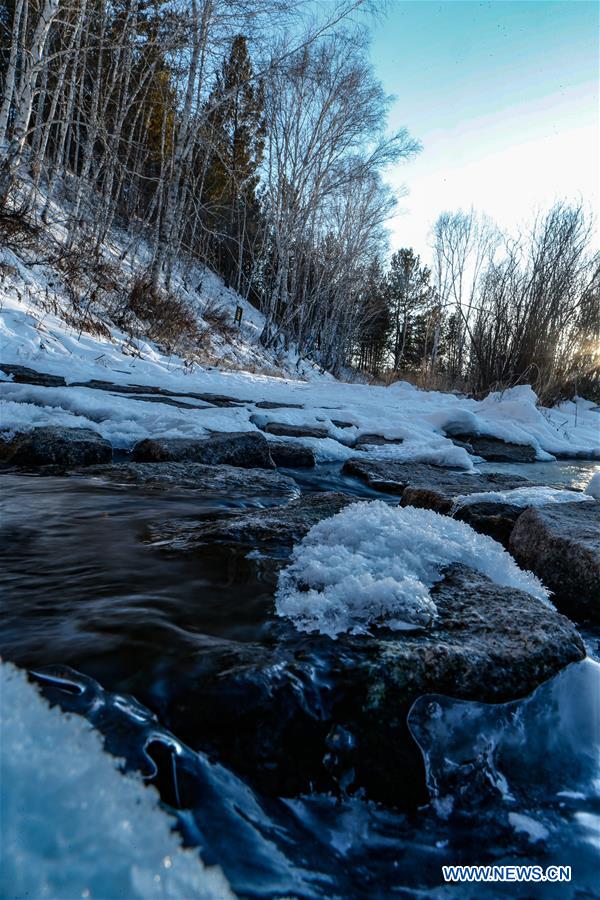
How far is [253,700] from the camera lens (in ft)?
2.79

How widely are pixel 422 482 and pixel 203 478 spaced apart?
1.42 metres

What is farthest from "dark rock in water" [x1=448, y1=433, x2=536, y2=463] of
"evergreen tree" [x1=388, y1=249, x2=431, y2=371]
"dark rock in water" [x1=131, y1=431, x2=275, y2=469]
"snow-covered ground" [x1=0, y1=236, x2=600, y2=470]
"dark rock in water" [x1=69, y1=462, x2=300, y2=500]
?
"evergreen tree" [x1=388, y1=249, x2=431, y2=371]

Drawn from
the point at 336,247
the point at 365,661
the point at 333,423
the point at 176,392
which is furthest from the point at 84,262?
the point at 336,247

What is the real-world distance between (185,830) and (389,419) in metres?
5.84

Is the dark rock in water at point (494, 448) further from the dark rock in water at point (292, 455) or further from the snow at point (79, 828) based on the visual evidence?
the snow at point (79, 828)

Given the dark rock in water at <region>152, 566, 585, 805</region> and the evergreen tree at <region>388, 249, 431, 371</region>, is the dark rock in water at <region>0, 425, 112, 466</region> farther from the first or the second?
the evergreen tree at <region>388, 249, 431, 371</region>

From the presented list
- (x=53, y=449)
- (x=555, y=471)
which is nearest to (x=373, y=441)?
(x=555, y=471)

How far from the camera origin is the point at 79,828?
62 cm

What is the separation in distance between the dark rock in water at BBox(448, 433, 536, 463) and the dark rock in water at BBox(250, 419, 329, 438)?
176 cm

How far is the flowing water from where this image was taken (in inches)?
28.2

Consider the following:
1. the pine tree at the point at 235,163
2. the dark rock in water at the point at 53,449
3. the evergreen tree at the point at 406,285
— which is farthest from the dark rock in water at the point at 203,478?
the evergreen tree at the point at 406,285

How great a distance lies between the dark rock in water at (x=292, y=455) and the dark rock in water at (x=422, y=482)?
0.30 meters

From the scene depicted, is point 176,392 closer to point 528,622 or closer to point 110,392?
point 110,392

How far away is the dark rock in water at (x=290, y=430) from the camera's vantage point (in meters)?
4.59
